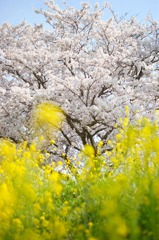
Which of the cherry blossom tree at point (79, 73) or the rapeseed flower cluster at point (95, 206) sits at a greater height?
the cherry blossom tree at point (79, 73)

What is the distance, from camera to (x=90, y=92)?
13.2 meters

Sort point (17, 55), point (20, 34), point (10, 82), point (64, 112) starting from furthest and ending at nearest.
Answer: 1. point (20, 34)
2. point (10, 82)
3. point (17, 55)
4. point (64, 112)

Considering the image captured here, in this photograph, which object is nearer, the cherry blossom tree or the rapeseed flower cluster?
the rapeseed flower cluster

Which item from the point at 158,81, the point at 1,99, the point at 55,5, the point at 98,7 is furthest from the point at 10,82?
the point at 158,81

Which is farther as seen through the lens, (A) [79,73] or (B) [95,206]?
(A) [79,73]

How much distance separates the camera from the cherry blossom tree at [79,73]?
12.6 meters

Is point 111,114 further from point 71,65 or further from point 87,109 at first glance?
point 71,65

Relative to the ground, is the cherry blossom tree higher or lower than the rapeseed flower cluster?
higher

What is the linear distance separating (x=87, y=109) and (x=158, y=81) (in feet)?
13.7

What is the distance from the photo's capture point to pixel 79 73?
15.5 m

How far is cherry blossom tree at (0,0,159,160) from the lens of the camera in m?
12.6

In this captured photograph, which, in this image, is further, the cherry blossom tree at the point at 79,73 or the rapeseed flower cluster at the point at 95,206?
the cherry blossom tree at the point at 79,73

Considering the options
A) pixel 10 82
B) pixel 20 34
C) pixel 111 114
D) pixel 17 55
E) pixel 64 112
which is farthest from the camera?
pixel 20 34

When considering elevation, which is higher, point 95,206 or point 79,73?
point 79,73
